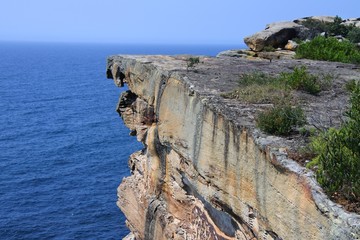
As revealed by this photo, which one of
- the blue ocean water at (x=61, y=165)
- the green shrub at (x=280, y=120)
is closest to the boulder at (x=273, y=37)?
the blue ocean water at (x=61, y=165)

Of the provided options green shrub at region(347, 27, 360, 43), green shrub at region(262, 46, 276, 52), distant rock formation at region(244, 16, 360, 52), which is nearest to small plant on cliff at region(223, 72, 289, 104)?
green shrub at region(262, 46, 276, 52)

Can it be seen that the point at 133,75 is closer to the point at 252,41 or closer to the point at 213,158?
the point at 213,158

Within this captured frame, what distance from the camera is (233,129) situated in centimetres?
1320

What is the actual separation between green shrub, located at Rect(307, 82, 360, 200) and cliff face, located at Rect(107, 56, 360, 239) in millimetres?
331

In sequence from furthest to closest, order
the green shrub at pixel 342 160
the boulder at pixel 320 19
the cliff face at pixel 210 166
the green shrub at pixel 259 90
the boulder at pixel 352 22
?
the boulder at pixel 320 19 < the boulder at pixel 352 22 < the green shrub at pixel 259 90 < the cliff face at pixel 210 166 < the green shrub at pixel 342 160

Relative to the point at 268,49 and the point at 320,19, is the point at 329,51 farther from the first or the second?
the point at 320,19

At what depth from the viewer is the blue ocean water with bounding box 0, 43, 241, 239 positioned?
3806 centimetres

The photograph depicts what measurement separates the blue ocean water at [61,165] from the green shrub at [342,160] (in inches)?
1134

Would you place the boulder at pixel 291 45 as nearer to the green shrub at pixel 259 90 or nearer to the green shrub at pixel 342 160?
the green shrub at pixel 259 90

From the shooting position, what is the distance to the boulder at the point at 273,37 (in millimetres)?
33094

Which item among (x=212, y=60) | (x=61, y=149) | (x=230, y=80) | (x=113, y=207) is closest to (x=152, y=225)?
(x=230, y=80)

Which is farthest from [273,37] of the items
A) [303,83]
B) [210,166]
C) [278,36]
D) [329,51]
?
[210,166]

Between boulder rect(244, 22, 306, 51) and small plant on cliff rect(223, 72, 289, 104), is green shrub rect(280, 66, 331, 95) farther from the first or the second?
boulder rect(244, 22, 306, 51)

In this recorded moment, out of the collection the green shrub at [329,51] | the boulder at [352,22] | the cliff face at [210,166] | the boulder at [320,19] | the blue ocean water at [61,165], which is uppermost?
the boulder at [320,19]
